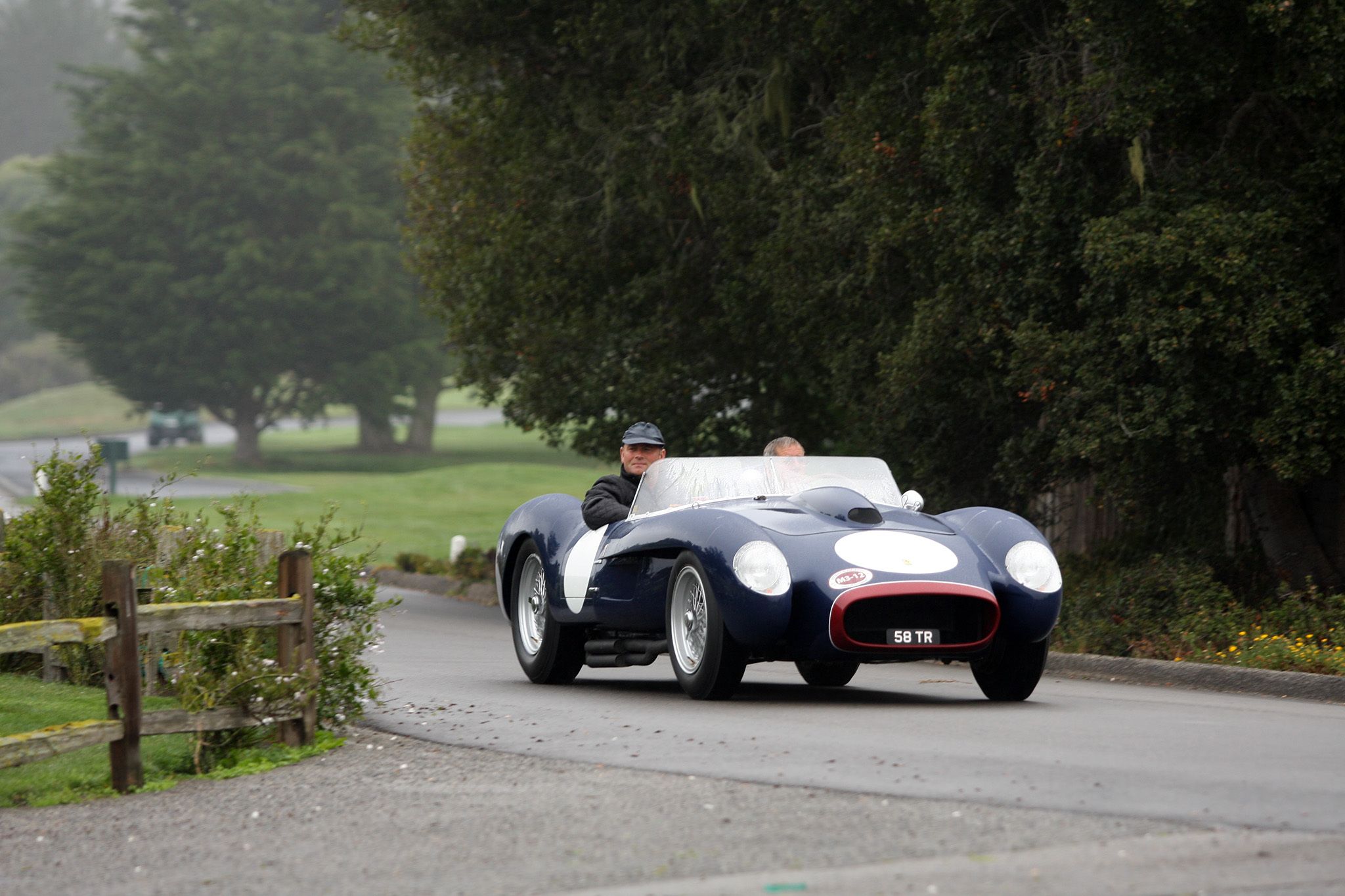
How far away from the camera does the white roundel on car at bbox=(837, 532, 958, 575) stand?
9.48 m

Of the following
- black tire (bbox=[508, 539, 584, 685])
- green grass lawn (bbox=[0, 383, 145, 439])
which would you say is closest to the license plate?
black tire (bbox=[508, 539, 584, 685])

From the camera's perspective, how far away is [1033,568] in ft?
32.3

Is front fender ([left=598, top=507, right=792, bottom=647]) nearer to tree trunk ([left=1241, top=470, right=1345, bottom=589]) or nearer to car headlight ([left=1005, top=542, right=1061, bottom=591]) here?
car headlight ([left=1005, top=542, right=1061, bottom=591])

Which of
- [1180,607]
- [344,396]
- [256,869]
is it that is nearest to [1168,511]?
[1180,607]

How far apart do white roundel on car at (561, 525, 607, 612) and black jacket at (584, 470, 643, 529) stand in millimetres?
94

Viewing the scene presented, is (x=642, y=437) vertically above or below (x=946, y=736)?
above

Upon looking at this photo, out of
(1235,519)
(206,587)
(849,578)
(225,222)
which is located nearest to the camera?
(206,587)

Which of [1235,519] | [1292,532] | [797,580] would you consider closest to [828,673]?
[797,580]

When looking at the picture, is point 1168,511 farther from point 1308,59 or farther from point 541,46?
point 541,46

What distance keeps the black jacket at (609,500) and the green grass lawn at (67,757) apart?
2913 millimetres

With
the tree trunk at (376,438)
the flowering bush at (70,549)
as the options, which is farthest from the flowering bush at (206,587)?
the tree trunk at (376,438)

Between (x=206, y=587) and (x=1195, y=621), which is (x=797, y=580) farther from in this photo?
(x=1195, y=621)

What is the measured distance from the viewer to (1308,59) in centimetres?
1262

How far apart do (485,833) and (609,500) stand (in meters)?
5.29
